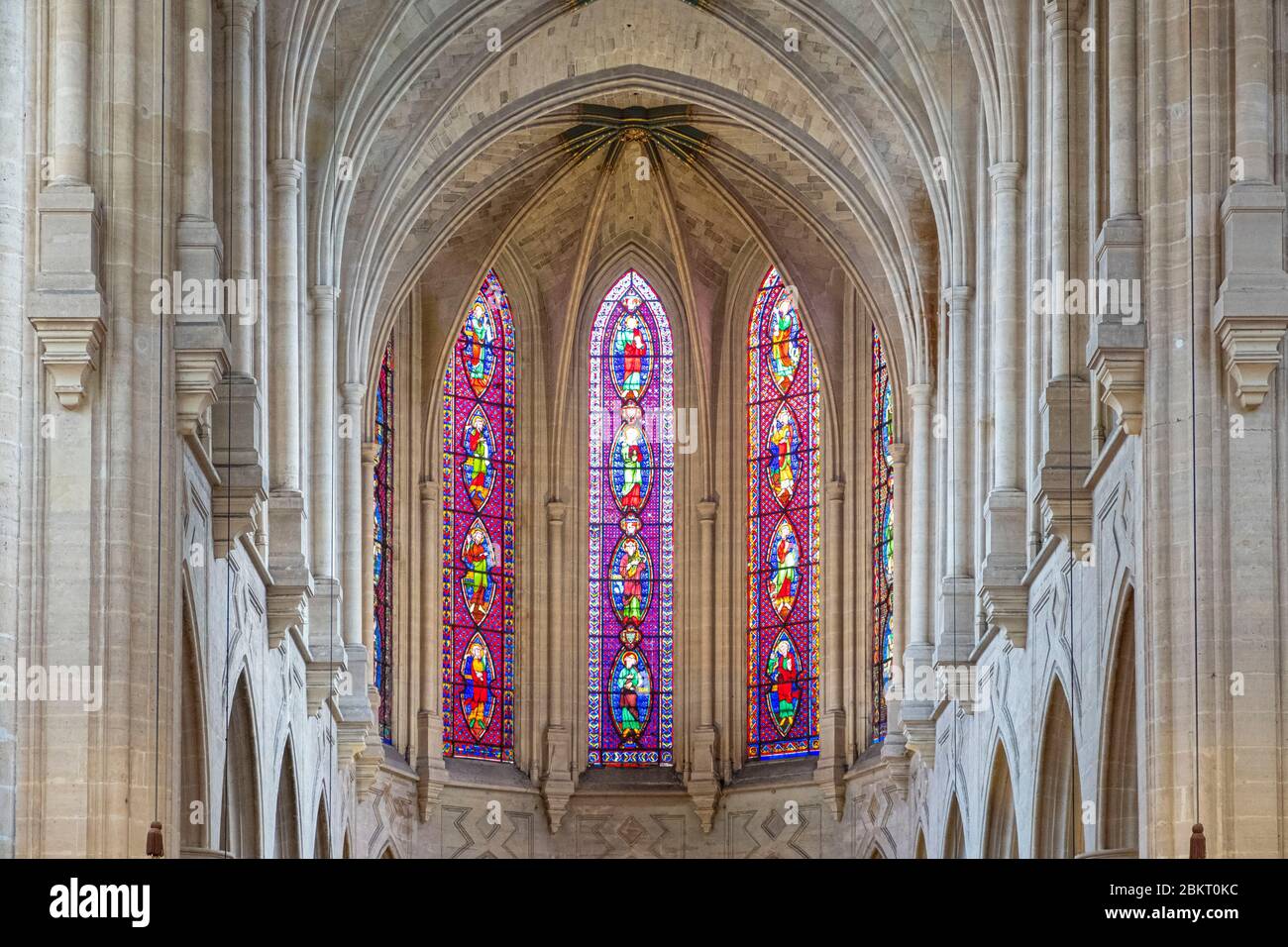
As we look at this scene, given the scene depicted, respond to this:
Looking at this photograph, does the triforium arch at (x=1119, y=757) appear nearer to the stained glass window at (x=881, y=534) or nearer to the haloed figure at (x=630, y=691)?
the stained glass window at (x=881, y=534)

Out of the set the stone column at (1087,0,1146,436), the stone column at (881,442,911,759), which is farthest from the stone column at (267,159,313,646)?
the stone column at (1087,0,1146,436)

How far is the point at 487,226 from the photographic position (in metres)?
41.3

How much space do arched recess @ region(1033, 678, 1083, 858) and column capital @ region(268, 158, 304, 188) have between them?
10133mm

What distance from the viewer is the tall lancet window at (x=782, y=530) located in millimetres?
41594

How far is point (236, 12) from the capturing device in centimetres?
2723

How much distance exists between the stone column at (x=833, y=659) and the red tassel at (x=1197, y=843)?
843 inches

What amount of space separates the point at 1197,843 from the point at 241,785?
467 inches

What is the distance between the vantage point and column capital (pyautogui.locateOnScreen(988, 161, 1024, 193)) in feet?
96.6

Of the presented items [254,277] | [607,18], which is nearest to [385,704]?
[607,18]

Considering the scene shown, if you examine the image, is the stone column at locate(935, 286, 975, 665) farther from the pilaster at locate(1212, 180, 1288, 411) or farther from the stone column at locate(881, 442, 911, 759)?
the pilaster at locate(1212, 180, 1288, 411)

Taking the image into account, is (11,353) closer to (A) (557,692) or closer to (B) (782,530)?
(A) (557,692)

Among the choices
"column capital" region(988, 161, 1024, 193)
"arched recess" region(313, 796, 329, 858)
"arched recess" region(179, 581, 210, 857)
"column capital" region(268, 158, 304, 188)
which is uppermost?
"column capital" region(268, 158, 304, 188)

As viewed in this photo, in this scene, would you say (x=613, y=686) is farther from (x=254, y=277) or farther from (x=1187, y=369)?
(x=1187, y=369)

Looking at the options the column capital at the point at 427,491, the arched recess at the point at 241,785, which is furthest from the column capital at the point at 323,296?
the arched recess at the point at 241,785
